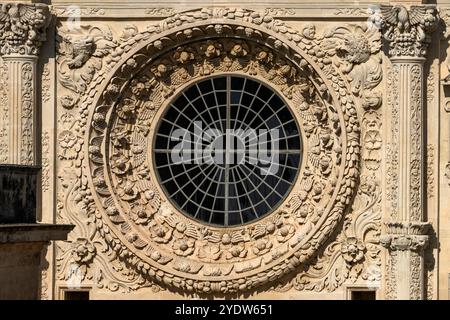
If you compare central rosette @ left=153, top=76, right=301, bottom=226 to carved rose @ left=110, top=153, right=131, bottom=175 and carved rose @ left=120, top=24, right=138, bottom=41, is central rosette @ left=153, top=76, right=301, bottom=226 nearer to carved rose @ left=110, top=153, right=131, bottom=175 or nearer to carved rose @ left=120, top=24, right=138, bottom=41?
carved rose @ left=110, top=153, right=131, bottom=175

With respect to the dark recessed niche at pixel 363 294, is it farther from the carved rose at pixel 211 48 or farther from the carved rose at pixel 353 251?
the carved rose at pixel 211 48

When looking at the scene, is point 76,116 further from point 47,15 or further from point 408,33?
point 408,33

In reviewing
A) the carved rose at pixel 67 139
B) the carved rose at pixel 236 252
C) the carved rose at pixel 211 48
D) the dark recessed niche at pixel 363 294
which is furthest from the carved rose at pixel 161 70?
the dark recessed niche at pixel 363 294

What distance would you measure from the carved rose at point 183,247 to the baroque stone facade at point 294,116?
14 mm

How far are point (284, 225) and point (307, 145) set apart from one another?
113cm

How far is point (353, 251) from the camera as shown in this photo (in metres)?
40.3

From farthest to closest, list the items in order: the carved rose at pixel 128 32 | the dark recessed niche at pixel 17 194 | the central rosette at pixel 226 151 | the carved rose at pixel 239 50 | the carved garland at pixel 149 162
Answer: the central rosette at pixel 226 151, the carved rose at pixel 239 50, the carved rose at pixel 128 32, the carved garland at pixel 149 162, the dark recessed niche at pixel 17 194

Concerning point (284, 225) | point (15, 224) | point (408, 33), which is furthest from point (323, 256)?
point (15, 224)

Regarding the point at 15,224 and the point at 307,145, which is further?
the point at 307,145

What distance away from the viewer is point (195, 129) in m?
Result: 41.0

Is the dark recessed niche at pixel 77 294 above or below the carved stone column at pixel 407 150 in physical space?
below

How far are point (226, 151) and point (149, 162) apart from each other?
3.49ft

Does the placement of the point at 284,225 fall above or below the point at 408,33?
below

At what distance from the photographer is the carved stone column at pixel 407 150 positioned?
39.8 metres
